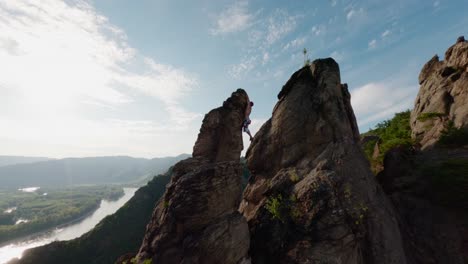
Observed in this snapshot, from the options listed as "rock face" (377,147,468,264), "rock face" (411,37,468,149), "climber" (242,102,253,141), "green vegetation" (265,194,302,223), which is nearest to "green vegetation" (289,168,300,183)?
"green vegetation" (265,194,302,223)

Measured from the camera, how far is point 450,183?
1202 centimetres

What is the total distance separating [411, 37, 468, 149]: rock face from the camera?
54.2 ft

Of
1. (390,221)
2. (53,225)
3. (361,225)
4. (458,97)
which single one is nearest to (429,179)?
(390,221)

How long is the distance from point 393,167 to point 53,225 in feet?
792

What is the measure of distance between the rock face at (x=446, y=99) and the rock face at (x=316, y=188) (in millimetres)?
6849

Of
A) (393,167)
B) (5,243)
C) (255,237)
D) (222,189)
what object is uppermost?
(393,167)

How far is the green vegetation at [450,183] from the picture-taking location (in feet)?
38.4

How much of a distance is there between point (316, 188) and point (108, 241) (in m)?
100

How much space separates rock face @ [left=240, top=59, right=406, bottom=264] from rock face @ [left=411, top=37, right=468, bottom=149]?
22.5 feet

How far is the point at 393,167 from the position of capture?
15211mm

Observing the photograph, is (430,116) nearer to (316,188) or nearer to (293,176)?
(293,176)

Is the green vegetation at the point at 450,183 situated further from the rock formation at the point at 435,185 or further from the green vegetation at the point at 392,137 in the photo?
the green vegetation at the point at 392,137

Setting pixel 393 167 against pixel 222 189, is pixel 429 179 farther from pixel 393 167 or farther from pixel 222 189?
pixel 222 189

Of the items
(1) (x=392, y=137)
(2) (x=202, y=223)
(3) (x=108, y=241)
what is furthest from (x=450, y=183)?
(3) (x=108, y=241)
